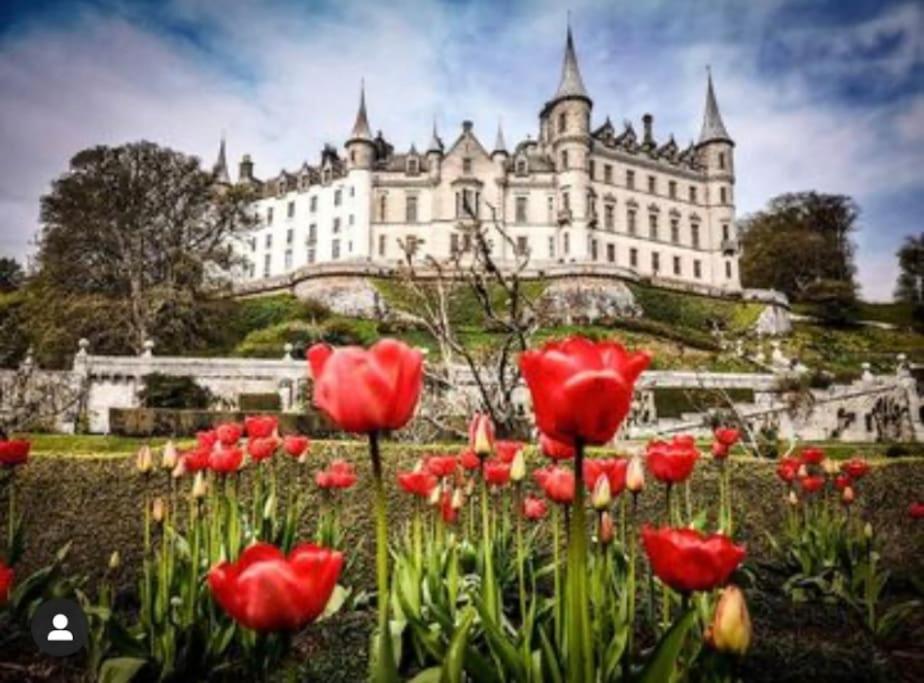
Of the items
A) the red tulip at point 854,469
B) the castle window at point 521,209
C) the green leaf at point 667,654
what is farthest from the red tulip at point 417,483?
the castle window at point 521,209

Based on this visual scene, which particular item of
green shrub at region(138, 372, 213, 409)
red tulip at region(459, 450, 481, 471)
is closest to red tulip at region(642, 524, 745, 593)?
red tulip at region(459, 450, 481, 471)

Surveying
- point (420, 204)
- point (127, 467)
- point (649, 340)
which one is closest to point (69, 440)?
point (127, 467)

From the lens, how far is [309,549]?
147cm

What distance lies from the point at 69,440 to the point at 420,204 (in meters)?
42.1

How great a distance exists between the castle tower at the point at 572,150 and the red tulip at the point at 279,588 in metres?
50.6

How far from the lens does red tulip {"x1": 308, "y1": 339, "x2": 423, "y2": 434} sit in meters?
1.48

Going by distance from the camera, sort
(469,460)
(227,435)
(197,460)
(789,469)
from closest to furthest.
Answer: (197,460)
(227,435)
(469,460)
(789,469)

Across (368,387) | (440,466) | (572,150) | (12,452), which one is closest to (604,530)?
(440,466)

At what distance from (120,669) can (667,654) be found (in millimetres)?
2238

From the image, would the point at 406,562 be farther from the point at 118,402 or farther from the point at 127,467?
the point at 118,402

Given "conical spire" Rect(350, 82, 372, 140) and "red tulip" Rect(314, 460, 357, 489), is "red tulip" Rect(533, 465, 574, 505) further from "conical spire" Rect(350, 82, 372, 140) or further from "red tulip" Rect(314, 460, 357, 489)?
"conical spire" Rect(350, 82, 372, 140)

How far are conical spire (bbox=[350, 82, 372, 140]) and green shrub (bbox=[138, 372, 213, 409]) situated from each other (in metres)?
33.5

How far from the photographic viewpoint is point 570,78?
175 ft

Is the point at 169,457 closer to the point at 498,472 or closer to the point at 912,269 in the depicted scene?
the point at 498,472
